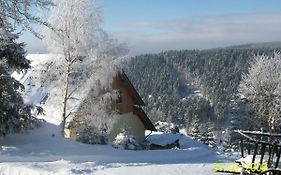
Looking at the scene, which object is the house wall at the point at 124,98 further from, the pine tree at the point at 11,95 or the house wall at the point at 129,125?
the pine tree at the point at 11,95

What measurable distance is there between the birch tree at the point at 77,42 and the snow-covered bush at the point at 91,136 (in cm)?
138

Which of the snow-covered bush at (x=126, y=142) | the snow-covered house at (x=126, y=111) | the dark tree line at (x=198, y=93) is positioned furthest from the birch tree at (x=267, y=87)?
the dark tree line at (x=198, y=93)

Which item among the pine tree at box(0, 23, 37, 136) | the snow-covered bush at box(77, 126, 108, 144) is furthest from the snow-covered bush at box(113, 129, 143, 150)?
the pine tree at box(0, 23, 37, 136)

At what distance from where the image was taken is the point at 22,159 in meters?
16.9

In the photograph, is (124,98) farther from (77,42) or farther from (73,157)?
(73,157)

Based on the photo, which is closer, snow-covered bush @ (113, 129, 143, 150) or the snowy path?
the snowy path

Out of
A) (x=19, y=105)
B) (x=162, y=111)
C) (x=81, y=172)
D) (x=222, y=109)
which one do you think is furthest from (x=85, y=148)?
(x=222, y=109)

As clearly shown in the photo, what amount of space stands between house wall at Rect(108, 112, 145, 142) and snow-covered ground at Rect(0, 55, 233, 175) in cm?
527

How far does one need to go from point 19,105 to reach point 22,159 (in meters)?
3.45

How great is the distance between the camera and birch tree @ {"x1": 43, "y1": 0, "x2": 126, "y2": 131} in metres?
23.0

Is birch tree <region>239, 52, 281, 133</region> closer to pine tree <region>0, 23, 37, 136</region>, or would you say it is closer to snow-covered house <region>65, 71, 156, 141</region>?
snow-covered house <region>65, 71, 156, 141</region>

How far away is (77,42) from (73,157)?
7.19m

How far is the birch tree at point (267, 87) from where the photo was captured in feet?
133


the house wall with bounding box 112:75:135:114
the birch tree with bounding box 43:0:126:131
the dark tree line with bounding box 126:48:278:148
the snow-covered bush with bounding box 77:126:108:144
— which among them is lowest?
the dark tree line with bounding box 126:48:278:148
